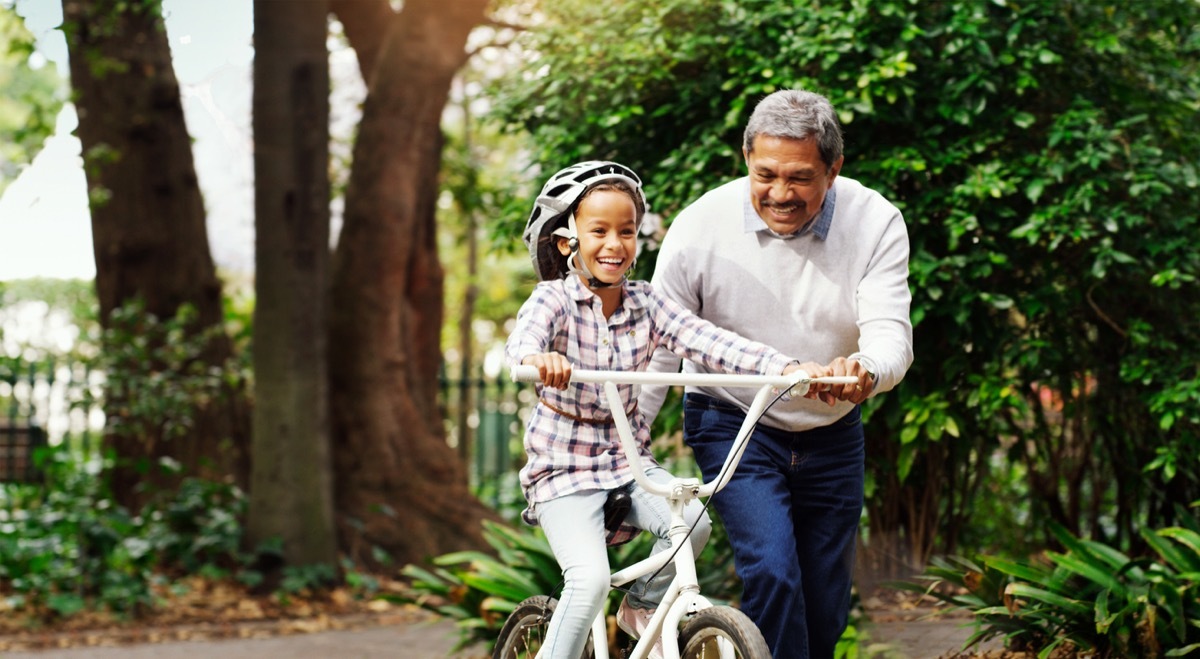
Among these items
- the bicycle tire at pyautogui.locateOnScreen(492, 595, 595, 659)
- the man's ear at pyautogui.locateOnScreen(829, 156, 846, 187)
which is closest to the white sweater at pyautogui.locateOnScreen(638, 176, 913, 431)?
the man's ear at pyautogui.locateOnScreen(829, 156, 846, 187)

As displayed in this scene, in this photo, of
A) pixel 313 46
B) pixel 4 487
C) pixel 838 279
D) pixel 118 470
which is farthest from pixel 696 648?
pixel 4 487

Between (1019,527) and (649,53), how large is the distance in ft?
10.2

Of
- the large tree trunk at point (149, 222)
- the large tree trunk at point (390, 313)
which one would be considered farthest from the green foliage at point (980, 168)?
the large tree trunk at point (149, 222)

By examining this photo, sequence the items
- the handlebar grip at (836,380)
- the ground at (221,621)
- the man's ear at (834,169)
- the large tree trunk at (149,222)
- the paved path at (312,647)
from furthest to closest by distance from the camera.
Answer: the large tree trunk at (149,222), the ground at (221,621), the paved path at (312,647), the man's ear at (834,169), the handlebar grip at (836,380)

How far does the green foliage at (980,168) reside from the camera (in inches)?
191

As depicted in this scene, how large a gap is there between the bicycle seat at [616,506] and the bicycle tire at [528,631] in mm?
311

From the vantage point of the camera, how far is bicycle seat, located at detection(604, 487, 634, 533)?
3.05 m

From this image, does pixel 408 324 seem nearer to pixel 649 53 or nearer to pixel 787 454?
pixel 649 53

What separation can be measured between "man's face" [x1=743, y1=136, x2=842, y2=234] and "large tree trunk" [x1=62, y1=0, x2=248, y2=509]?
610cm

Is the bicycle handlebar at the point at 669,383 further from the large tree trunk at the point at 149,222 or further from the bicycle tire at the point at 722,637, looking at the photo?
the large tree trunk at the point at 149,222

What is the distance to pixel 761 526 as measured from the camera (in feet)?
10.4

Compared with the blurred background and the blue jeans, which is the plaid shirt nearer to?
the blue jeans

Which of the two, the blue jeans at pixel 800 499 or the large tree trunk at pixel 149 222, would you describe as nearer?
the blue jeans at pixel 800 499

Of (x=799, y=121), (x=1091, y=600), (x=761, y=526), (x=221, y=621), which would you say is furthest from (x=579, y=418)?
(x=221, y=621)
